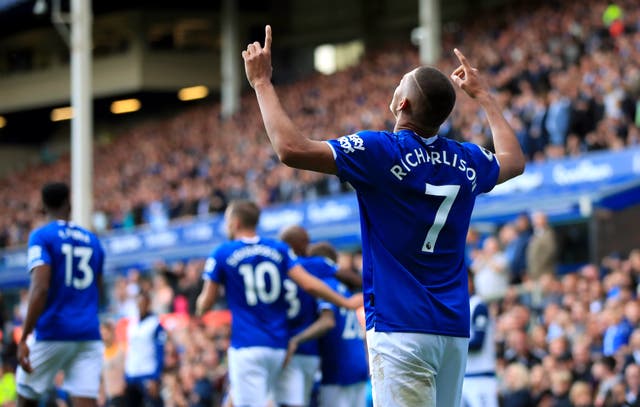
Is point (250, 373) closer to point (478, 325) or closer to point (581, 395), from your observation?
point (478, 325)

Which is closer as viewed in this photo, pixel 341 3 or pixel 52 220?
pixel 52 220

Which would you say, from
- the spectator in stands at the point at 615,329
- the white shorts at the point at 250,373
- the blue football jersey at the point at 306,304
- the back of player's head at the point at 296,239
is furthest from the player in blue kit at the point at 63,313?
the spectator in stands at the point at 615,329

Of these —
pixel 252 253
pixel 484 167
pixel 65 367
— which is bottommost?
pixel 65 367

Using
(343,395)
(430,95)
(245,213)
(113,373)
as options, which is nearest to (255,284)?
(245,213)

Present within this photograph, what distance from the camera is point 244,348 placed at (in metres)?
9.69

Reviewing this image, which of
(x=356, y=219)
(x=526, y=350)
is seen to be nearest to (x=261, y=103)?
(x=526, y=350)

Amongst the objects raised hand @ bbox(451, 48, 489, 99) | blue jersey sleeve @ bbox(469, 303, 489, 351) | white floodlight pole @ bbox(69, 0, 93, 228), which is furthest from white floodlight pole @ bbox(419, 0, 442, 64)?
raised hand @ bbox(451, 48, 489, 99)

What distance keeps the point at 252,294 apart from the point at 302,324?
2.53 ft

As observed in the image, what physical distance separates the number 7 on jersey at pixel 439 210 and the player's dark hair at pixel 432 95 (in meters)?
0.31

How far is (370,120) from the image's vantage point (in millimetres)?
27172

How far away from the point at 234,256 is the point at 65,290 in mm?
1311

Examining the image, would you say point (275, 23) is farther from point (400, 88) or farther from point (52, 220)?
point (400, 88)

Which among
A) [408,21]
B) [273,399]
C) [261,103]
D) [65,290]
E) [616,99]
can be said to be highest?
[408,21]

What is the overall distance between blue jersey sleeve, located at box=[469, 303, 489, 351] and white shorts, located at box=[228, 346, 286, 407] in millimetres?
1582
